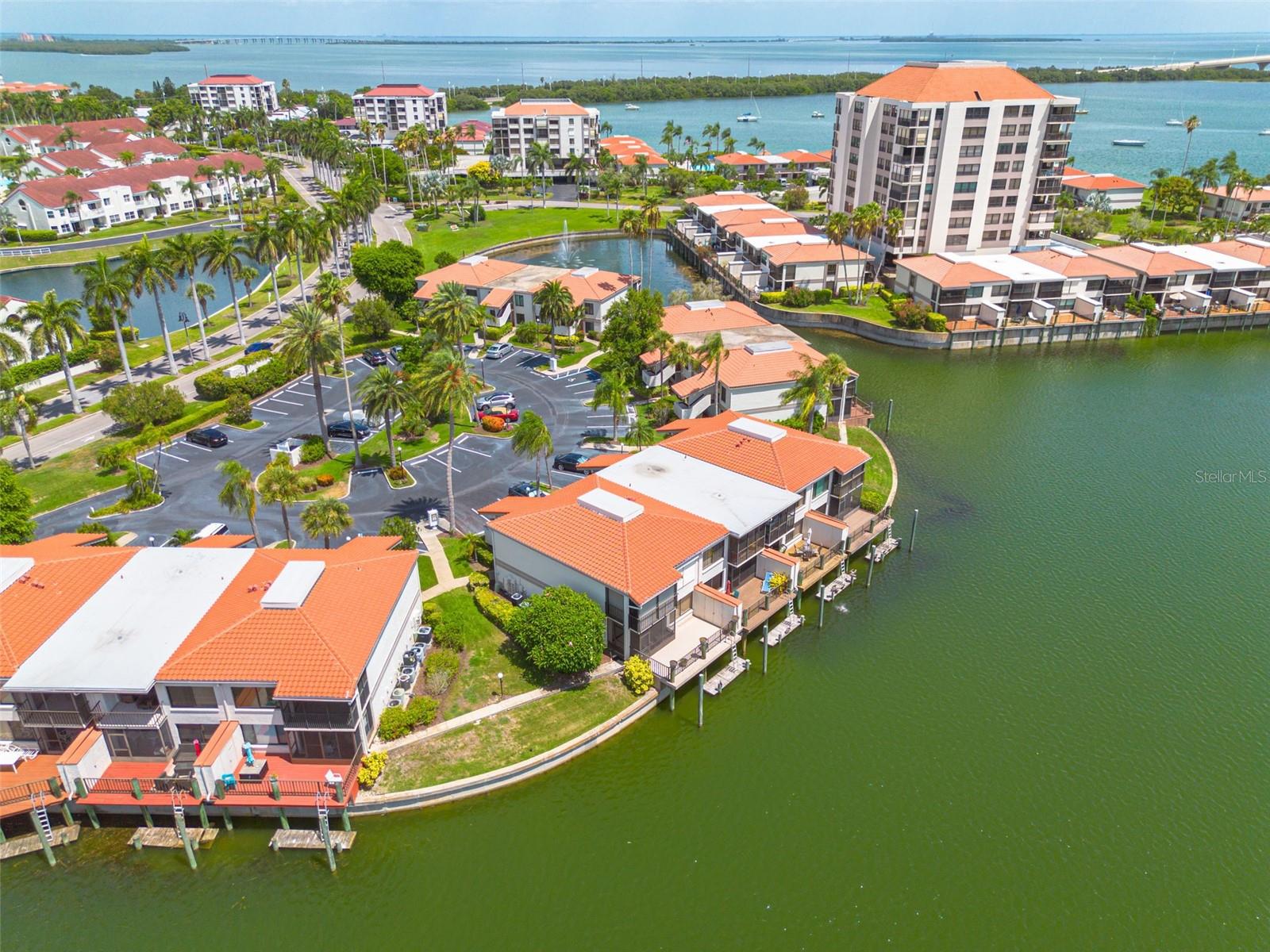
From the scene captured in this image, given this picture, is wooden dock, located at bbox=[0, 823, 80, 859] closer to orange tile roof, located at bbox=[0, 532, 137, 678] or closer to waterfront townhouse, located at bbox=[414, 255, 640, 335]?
orange tile roof, located at bbox=[0, 532, 137, 678]

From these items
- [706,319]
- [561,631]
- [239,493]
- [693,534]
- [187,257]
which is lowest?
[561,631]

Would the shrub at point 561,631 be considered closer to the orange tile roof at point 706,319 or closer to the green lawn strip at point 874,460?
the green lawn strip at point 874,460

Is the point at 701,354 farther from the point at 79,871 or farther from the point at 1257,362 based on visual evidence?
the point at 1257,362

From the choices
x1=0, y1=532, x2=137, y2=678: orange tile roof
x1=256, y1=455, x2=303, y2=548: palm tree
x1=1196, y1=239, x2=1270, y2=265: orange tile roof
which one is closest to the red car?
x1=256, y1=455, x2=303, y2=548: palm tree

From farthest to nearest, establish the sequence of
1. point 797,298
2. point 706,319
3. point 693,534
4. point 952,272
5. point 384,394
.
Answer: point 797,298, point 952,272, point 706,319, point 384,394, point 693,534

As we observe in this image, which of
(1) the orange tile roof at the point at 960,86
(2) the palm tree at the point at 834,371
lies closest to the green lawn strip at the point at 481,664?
(2) the palm tree at the point at 834,371

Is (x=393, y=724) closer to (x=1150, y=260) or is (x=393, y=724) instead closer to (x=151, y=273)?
(x=151, y=273)

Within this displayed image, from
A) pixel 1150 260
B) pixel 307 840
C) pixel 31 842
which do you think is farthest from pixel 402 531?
pixel 1150 260
